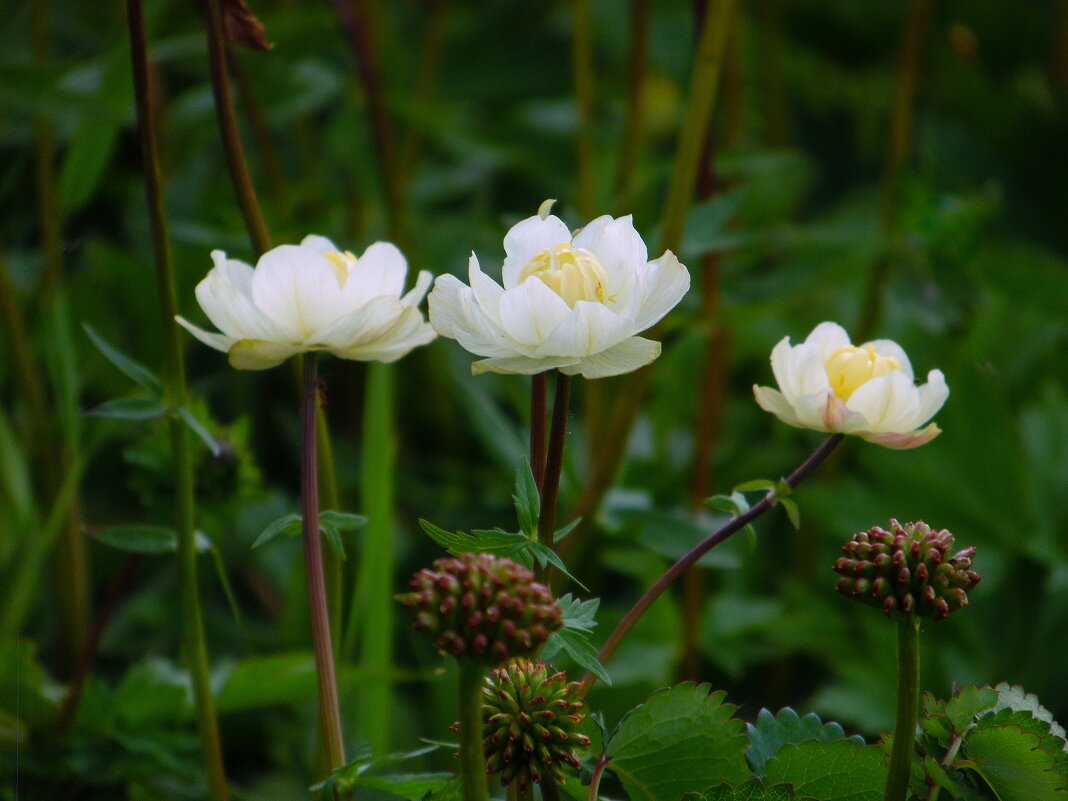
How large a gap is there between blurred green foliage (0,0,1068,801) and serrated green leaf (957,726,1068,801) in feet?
1.19

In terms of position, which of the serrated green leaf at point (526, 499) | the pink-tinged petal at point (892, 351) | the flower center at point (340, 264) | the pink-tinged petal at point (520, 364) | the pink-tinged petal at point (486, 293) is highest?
the pink-tinged petal at point (486, 293)

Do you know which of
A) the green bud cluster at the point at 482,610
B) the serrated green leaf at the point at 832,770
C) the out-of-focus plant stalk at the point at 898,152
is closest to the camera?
the green bud cluster at the point at 482,610

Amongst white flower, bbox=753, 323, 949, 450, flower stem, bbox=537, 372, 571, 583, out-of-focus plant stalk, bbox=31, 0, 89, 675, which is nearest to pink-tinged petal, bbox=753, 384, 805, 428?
white flower, bbox=753, 323, 949, 450

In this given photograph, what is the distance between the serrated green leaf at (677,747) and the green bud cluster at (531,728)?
0.05 metres

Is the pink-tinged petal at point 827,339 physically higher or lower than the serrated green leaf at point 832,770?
higher

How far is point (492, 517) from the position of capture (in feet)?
3.74

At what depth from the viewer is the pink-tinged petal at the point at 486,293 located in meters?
0.41

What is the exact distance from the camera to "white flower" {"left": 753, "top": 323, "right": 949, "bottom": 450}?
1.38 ft

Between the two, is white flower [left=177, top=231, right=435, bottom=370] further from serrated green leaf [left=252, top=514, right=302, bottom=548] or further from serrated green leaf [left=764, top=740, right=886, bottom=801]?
serrated green leaf [left=764, top=740, right=886, bottom=801]

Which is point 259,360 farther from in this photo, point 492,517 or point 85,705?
point 492,517

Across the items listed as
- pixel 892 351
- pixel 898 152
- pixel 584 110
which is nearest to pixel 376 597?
pixel 892 351

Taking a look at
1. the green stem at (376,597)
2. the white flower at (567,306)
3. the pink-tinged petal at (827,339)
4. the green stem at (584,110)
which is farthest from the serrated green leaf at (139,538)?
the green stem at (584,110)

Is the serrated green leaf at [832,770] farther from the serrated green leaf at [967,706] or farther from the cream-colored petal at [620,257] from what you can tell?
the cream-colored petal at [620,257]

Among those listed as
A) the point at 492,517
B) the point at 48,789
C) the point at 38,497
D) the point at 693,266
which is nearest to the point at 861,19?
the point at 693,266
